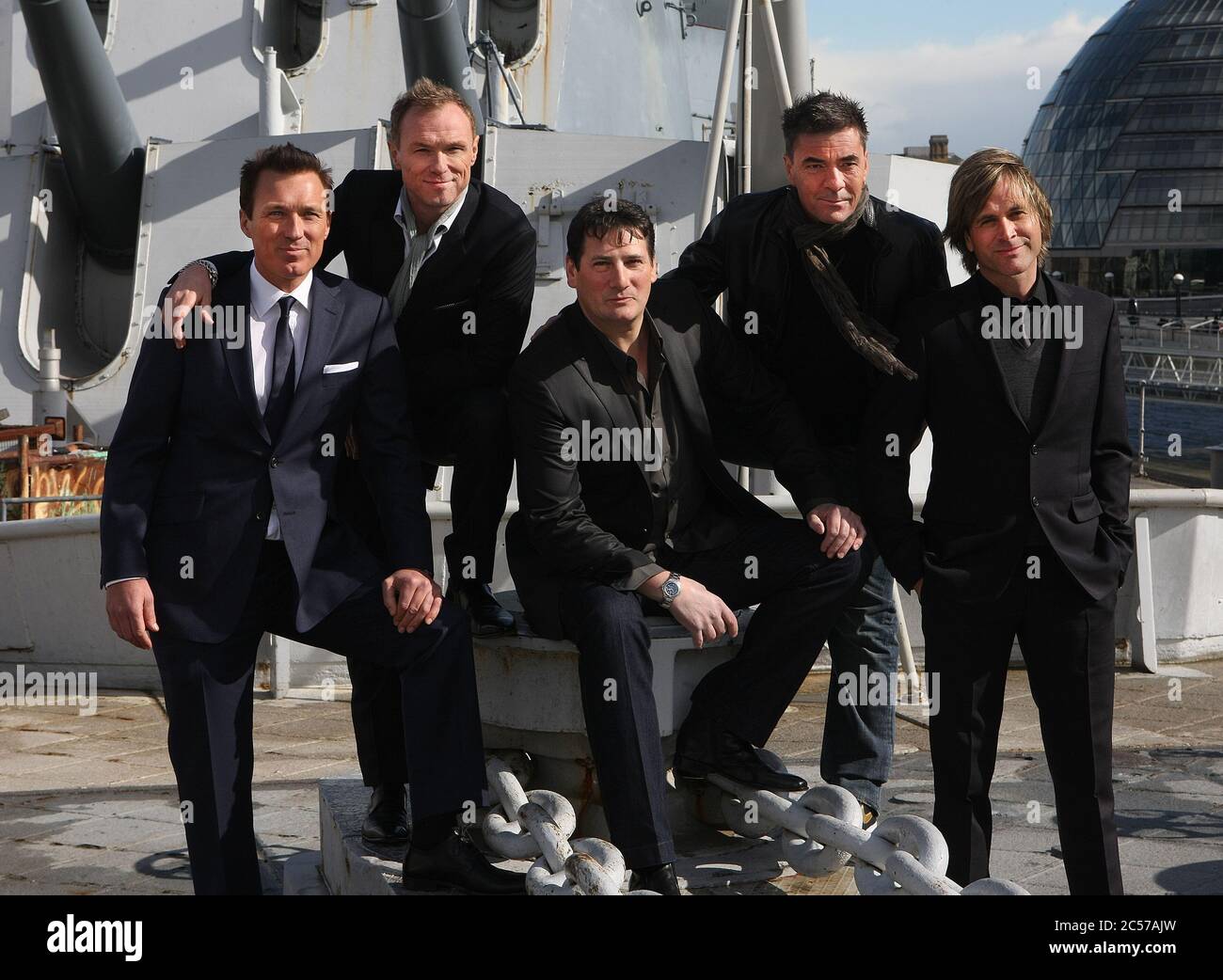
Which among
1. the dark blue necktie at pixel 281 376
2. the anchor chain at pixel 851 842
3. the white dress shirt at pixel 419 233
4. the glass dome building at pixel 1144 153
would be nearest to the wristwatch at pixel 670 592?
the anchor chain at pixel 851 842

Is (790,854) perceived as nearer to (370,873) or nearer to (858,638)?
(858,638)

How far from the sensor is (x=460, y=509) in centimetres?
367

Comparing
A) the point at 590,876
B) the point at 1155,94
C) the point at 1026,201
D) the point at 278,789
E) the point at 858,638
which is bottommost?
the point at 278,789

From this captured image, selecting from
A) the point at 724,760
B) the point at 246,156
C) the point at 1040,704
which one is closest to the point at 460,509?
the point at 724,760

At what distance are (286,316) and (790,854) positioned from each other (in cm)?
165

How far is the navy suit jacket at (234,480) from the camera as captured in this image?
124 inches

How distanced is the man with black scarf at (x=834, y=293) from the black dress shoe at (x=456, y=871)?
0.96m

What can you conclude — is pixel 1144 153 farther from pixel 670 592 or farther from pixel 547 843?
pixel 547 843

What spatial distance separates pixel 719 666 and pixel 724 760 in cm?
22

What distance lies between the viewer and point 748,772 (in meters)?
3.38

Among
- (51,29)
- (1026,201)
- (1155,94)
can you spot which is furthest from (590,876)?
(1155,94)

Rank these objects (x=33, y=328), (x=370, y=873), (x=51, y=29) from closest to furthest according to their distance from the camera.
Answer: (x=370, y=873), (x=51, y=29), (x=33, y=328)

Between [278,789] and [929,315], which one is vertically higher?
[929,315]

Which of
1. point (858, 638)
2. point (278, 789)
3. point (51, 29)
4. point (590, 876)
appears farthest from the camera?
point (51, 29)
